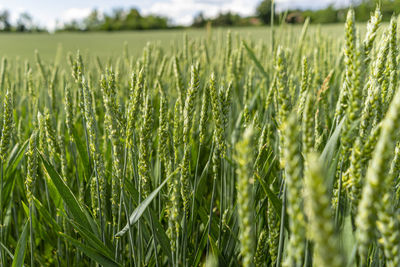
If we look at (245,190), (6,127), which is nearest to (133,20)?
(6,127)

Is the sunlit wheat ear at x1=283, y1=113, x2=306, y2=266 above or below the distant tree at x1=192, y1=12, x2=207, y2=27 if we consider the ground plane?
below

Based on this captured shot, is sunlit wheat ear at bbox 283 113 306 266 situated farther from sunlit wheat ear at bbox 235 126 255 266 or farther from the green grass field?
the green grass field

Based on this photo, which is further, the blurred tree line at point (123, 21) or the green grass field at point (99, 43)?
the blurred tree line at point (123, 21)

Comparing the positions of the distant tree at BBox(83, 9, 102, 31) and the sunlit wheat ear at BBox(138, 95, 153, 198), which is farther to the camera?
the distant tree at BBox(83, 9, 102, 31)

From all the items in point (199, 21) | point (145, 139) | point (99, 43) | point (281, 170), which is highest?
point (199, 21)

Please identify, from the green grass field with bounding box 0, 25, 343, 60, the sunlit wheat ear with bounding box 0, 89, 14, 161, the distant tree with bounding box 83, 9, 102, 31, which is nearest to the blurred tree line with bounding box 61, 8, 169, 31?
the distant tree with bounding box 83, 9, 102, 31

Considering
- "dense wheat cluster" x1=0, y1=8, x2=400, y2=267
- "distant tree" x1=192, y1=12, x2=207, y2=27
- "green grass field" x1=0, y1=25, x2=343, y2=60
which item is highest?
"distant tree" x1=192, y1=12, x2=207, y2=27

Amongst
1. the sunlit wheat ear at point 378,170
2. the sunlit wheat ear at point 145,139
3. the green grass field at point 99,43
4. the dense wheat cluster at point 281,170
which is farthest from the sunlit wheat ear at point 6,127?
the green grass field at point 99,43

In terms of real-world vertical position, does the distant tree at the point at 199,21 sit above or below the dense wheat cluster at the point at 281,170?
above

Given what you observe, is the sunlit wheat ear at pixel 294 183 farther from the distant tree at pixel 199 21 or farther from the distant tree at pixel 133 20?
the distant tree at pixel 133 20

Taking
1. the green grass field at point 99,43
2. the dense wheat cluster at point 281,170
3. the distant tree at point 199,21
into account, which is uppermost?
the distant tree at point 199,21

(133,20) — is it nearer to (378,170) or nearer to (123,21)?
(123,21)

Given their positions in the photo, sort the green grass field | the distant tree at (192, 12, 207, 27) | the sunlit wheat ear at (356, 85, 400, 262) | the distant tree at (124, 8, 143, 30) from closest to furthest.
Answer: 1. the sunlit wheat ear at (356, 85, 400, 262)
2. the green grass field
3. the distant tree at (192, 12, 207, 27)
4. the distant tree at (124, 8, 143, 30)

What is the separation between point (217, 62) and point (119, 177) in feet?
5.80
